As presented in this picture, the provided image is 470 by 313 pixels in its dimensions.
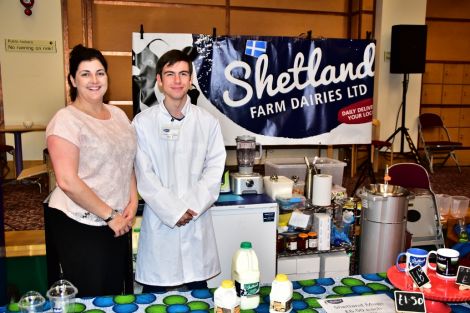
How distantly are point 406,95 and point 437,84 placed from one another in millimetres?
751

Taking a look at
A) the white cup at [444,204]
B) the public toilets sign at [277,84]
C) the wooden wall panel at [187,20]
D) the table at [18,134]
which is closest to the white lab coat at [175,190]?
the public toilets sign at [277,84]

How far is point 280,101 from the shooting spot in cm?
357

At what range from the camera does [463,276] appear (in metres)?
1.32

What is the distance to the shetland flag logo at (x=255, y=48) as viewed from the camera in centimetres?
345

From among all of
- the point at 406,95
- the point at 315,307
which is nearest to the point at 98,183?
the point at 315,307

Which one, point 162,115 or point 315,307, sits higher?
point 162,115

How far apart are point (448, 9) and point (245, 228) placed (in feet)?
19.3

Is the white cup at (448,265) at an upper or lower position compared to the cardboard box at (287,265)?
upper

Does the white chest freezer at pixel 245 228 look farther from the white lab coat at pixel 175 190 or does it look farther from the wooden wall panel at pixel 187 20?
the wooden wall panel at pixel 187 20

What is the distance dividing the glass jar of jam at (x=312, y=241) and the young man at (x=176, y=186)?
2.59 ft

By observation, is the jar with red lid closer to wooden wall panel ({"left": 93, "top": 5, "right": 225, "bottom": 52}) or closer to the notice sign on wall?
wooden wall panel ({"left": 93, "top": 5, "right": 225, "bottom": 52})

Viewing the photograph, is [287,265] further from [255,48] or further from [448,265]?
[255,48]

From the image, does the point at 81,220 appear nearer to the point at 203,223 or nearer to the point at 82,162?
the point at 82,162

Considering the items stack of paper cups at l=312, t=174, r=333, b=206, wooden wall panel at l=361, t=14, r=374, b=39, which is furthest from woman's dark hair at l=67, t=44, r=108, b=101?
wooden wall panel at l=361, t=14, r=374, b=39
